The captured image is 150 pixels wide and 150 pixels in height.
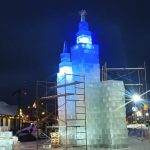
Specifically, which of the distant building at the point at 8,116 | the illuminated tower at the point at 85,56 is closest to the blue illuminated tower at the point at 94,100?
the illuminated tower at the point at 85,56

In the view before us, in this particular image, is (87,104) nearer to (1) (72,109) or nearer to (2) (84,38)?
(1) (72,109)

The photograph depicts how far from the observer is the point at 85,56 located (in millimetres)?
23453

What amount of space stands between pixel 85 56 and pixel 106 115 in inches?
160

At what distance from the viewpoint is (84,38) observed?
2395cm

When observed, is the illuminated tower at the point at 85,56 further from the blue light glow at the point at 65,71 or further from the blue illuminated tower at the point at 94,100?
the blue light glow at the point at 65,71

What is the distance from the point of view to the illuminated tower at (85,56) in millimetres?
23375

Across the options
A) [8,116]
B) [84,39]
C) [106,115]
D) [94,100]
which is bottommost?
[106,115]

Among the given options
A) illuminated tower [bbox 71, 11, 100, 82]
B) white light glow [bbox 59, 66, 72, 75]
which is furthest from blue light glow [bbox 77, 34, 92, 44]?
white light glow [bbox 59, 66, 72, 75]

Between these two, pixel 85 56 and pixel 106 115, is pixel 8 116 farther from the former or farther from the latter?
pixel 106 115

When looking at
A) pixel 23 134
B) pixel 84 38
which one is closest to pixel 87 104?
pixel 84 38

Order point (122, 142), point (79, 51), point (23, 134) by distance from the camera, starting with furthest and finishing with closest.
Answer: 1. point (23, 134)
2. point (79, 51)
3. point (122, 142)

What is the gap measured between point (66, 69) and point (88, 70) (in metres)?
1.87

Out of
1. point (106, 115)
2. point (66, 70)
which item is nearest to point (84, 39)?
point (66, 70)

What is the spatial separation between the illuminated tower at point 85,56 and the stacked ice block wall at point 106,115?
0.85 m
